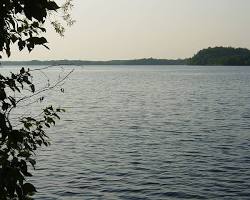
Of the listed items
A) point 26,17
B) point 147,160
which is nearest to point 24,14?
point 26,17

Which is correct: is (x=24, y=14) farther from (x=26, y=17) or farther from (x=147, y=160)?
(x=147, y=160)

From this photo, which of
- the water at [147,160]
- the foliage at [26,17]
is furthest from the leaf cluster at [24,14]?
the water at [147,160]

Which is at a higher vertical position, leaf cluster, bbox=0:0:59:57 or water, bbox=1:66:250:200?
leaf cluster, bbox=0:0:59:57

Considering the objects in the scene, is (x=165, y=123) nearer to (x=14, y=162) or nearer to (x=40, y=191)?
(x=40, y=191)

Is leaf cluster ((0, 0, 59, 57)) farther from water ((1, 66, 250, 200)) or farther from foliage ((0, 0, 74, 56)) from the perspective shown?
water ((1, 66, 250, 200))

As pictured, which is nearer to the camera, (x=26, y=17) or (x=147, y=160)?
(x=26, y=17)

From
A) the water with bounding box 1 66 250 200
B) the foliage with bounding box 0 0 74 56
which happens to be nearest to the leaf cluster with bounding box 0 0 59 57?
the foliage with bounding box 0 0 74 56

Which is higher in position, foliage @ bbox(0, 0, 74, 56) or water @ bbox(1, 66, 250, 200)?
foliage @ bbox(0, 0, 74, 56)

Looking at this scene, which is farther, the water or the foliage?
the water

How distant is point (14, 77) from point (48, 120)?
1907mm

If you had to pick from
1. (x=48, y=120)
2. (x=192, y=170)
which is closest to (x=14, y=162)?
(x=48, y=120)

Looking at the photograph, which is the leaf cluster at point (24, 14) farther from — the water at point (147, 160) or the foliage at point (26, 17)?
the water at point (147, 160)

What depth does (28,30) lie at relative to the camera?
5652 millimetres

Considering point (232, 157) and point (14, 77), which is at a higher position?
point (14, 77)
